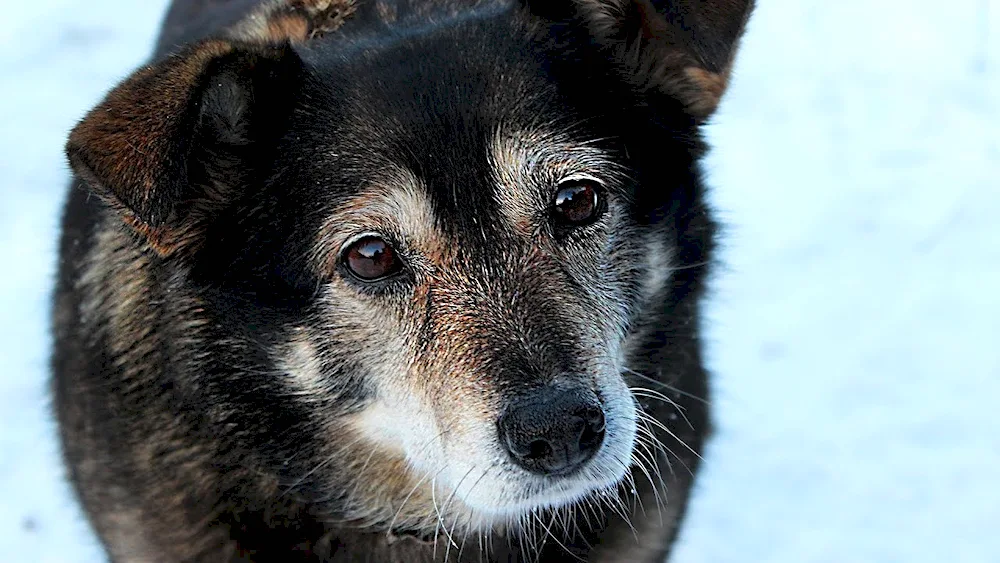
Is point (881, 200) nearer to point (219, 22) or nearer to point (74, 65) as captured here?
point (219, 22)

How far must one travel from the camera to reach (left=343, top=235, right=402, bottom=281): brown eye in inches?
113

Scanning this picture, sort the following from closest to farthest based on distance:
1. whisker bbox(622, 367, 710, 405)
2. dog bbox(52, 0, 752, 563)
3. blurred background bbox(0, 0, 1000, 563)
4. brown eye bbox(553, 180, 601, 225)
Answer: dog bbox(52, 0, 752, 563) → brown eye bbox(553, 180, 601, 225) → whisker bbox(622, 367, 710, 405) → blurred background bbox(0, 0, 1000, 563)

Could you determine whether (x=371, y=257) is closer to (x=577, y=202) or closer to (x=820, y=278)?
(x=577, y=202)

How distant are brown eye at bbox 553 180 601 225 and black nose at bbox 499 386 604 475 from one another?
0.47m

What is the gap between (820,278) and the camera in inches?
214

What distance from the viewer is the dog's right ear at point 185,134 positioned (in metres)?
2.62

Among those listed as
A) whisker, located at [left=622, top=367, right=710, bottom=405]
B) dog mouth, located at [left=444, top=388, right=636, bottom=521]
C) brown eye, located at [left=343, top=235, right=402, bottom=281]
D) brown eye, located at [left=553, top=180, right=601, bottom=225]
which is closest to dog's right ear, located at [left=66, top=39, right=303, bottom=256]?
brown eye, located at [left=343, top=235, right=402, bottom=281]

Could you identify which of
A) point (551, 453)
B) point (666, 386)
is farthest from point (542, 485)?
point (666, 386)

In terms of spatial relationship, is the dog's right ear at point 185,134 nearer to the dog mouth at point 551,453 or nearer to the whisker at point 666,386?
the dog mouth at point 551,453

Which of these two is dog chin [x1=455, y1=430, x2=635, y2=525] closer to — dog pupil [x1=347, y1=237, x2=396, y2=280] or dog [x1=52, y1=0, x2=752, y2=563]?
dog [x1=52, y1=0, x2=752, y2=563]

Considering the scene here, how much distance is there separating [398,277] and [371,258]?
0.26 ft

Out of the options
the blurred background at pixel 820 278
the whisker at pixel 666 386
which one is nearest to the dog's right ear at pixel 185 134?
the whisker at pixel 666 386

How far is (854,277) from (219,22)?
117 inches

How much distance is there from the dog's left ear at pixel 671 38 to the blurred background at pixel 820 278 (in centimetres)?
41
